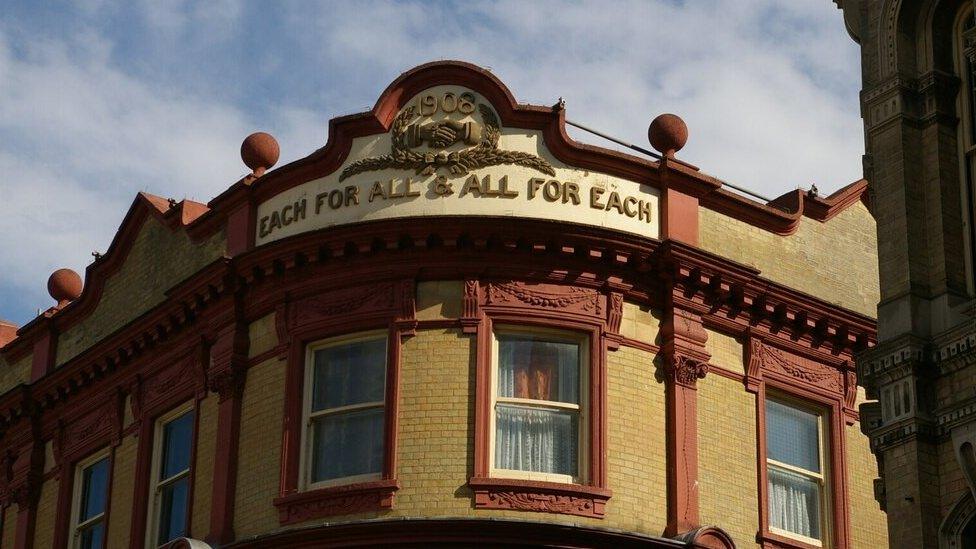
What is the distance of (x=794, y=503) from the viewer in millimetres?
32469

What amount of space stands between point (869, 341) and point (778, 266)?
1936mm

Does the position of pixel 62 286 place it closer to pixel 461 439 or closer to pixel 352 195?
pixel 352 195

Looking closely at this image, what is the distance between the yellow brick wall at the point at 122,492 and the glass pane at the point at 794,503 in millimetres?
9981

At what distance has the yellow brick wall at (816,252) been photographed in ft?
108

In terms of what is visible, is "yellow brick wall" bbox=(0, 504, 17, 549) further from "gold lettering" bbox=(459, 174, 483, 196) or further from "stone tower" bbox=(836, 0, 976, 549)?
Result: "stone tower" bbox=(836, 0, 976, 549)

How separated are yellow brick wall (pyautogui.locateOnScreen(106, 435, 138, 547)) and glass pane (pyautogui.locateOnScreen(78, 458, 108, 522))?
1.65 ft

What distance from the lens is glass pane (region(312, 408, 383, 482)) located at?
3042 cm

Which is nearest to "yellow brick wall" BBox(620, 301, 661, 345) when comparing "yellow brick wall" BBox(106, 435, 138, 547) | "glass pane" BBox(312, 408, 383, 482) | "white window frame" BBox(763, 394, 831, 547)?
"white window frame" BBox(763, 394, 831, 547)

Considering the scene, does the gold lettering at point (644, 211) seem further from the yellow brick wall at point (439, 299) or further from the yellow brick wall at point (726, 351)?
the yellow brick wall at point (439, 299)

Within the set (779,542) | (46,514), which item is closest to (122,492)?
(46,514)

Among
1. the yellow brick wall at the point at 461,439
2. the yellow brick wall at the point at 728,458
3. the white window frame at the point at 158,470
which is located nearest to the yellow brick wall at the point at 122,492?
the white window frame at the point at 158,470

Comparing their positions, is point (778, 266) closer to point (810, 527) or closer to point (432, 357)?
point (810, 527)

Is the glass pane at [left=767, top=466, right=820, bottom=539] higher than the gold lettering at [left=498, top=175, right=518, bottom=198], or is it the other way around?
the gold lettering at [left=498, top=175, right=518, bottom=198]

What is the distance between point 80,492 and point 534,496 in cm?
994
